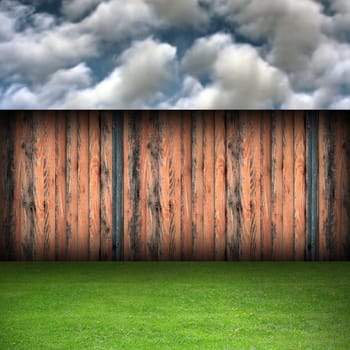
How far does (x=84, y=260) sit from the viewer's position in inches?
290

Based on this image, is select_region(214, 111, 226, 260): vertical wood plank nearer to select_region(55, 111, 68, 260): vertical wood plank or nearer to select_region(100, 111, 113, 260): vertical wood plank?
select_region(100, 111, 113, 260): vertical wood plank

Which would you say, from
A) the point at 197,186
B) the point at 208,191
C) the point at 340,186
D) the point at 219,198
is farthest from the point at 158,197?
the point at 340,186

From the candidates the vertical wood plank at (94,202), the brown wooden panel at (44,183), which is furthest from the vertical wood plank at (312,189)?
the brown wooden panel at (44,183)

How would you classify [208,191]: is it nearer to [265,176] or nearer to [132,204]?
[265,176]

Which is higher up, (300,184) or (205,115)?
(205,115)

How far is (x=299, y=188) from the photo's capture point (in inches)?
291

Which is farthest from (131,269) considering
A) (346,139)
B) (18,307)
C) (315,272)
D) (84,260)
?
(346,139)

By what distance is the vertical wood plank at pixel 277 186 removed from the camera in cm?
736

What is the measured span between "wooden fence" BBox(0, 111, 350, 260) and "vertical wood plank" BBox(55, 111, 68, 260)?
0.04 ft

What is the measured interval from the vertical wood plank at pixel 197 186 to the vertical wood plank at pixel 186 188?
0.04 meters

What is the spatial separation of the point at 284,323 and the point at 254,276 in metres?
2.18

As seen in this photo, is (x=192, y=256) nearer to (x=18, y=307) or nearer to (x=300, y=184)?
(x=300, y=184)

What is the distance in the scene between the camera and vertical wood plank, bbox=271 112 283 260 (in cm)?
736

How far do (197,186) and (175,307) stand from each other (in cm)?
295
